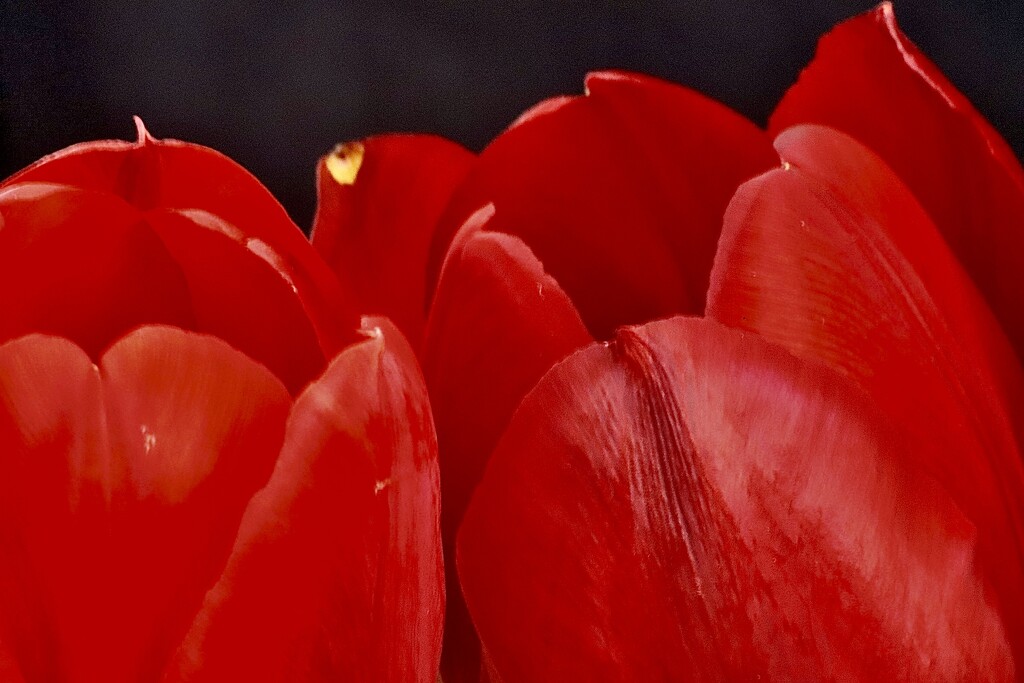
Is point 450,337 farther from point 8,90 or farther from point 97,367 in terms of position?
point 8,90

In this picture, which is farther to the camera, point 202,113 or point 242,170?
point 202,113

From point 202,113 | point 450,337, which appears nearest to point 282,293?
point 450,337

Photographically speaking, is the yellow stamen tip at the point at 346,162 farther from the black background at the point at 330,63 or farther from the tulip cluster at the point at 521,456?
the black background at the point at 330,63

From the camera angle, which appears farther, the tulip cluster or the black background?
the black background

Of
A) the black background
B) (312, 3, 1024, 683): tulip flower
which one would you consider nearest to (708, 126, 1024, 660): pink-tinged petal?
(312, 3, 1024, 683): tulip flower

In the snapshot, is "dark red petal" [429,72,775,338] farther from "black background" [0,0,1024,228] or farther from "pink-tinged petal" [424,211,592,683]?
"black background" [0,0,1024,228]

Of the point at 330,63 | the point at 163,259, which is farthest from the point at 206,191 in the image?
the point at 330,63
